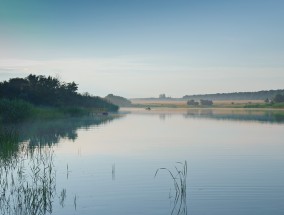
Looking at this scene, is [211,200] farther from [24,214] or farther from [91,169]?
[91,169]

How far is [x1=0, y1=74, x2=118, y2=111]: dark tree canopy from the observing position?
7412 cm

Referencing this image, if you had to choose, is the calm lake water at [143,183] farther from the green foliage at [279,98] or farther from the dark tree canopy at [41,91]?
the green foliage at [279,98]

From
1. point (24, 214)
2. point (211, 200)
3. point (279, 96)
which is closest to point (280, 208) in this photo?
point (211, 200)

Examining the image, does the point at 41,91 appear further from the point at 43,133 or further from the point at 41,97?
the point at 43,133

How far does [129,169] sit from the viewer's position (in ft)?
64.6

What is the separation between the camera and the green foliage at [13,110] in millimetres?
49906

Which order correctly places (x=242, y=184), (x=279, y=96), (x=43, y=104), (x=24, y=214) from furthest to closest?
(x=279, y=96)
(x=43, y=104)
(x=242, y=184)
(x=24, y=214)

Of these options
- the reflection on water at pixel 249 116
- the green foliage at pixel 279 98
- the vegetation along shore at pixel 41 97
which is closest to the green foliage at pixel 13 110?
the vegetation along shore at pixel 41 97

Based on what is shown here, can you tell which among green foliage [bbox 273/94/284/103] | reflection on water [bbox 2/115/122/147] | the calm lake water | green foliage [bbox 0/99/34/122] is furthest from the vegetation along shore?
green foliage [bbox 273/94/284/103]

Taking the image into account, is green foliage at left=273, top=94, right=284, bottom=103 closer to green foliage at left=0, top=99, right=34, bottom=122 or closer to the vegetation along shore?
the vegetation along shore

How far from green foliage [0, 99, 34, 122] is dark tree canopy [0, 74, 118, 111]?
58.3 feet

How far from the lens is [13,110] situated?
2003 inches

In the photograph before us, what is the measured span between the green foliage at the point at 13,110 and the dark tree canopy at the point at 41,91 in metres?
17.8

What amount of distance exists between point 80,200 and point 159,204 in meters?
2.89
